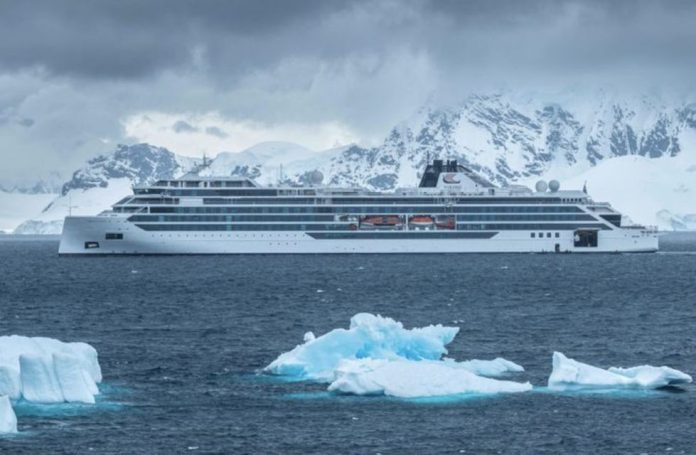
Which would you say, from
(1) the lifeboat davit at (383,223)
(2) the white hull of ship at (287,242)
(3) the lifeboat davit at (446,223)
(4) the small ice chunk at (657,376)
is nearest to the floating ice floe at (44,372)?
(4) the small ice chunk at (657,376)

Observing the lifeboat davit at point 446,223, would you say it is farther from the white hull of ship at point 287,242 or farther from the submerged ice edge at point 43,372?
the submerged ice edge at point 43,372

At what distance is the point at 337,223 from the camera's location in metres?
160

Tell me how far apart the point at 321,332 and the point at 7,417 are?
3070cm

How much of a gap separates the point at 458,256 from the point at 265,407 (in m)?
113

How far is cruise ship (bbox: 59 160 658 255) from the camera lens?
156125 millimetres

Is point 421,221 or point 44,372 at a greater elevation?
point 421,221

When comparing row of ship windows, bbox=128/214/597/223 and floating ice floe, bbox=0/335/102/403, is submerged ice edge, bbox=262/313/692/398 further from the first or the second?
row of ship windows, bbox=128/214/597/223

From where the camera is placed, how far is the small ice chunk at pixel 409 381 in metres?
49.7

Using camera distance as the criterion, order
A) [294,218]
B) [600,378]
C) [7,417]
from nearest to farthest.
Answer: [7,417] → [600,378] → [294,218]

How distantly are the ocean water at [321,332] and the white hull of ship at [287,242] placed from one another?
23233 mm

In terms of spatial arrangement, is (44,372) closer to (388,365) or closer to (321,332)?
(388,365)

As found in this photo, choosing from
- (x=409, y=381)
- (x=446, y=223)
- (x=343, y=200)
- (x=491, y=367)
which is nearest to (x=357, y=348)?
(x=409, y=381)

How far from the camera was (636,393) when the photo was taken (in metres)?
50.5

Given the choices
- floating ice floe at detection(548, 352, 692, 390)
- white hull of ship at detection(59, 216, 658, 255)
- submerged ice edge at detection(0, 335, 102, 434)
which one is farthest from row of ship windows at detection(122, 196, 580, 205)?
submerged ice edge at detection(0, 335, 102, 434)
